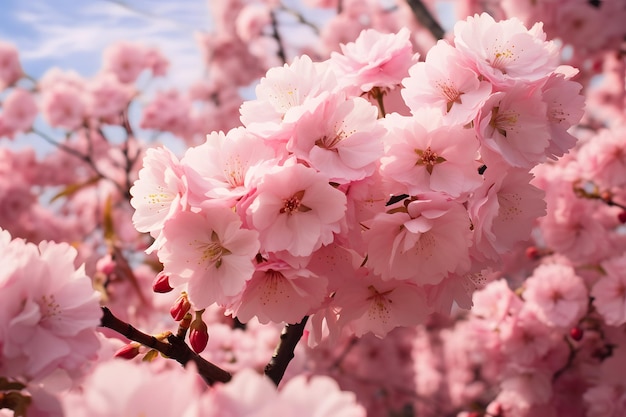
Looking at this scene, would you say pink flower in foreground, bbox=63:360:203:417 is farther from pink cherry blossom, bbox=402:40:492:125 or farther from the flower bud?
pink cherry blossom, bbox=402:40:492:125

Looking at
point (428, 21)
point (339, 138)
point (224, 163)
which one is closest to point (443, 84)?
point (339, 138)

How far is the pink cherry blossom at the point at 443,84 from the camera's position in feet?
2.29

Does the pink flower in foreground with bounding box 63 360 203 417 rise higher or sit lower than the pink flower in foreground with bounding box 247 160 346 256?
higher

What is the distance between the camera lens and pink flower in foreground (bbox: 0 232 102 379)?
51cm

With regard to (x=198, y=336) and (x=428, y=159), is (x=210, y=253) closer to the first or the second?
(x=198, y=336)

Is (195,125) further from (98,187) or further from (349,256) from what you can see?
(349,256)

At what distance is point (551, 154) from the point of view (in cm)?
74

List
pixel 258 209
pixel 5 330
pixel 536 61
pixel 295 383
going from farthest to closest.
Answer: pixel 536 61 → pixel 258 209 → pixel 5 330 → pixel 295 383

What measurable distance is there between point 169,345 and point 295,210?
8.7 inches

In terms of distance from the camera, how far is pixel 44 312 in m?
0.55

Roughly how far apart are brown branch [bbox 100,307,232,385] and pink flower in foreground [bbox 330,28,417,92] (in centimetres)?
40

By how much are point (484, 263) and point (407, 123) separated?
0.65 feet

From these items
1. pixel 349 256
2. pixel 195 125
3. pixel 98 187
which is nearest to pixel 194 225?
pixel 349 256

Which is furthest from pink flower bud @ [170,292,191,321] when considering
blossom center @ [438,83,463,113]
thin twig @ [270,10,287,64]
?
thin twig @ [270,10,287,64]
